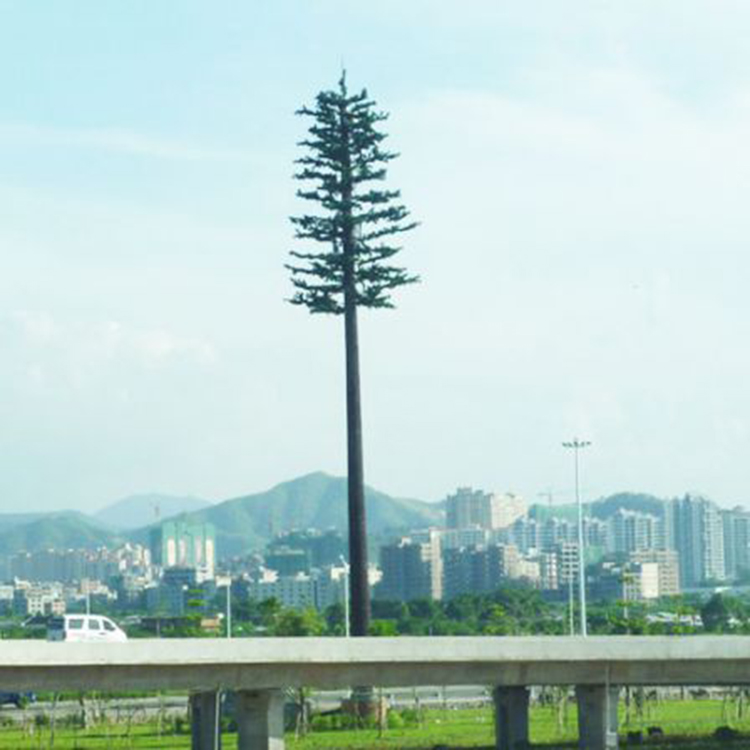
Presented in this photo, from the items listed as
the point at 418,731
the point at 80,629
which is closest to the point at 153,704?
the point at 418,731

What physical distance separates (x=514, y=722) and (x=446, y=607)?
13520 cm

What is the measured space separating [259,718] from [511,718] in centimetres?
903

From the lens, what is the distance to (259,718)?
166 feet

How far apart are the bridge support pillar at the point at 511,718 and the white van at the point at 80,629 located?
37.7 ft

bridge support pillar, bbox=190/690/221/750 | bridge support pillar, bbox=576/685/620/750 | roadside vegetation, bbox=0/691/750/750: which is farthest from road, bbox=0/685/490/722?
bridge support pillar, bbox=576/685/620/750

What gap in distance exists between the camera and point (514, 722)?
5647 cm

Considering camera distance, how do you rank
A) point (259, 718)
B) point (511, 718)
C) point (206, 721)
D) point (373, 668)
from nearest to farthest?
point (259, 718), point (373, 668), point (206, 721), point (511, 718)

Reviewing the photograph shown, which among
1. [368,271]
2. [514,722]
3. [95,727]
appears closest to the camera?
[514,722]

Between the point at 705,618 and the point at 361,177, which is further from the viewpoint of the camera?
the point at 705,618

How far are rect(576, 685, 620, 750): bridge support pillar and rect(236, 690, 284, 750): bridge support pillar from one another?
29.8 ft

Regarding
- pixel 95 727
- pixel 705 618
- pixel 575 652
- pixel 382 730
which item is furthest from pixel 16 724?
pixel 705 618

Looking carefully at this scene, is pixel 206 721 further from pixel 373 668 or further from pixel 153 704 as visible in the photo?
pixel 153 704

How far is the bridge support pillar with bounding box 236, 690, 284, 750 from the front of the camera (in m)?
50.3

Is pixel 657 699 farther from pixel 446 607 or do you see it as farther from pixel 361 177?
pixel 446 607
